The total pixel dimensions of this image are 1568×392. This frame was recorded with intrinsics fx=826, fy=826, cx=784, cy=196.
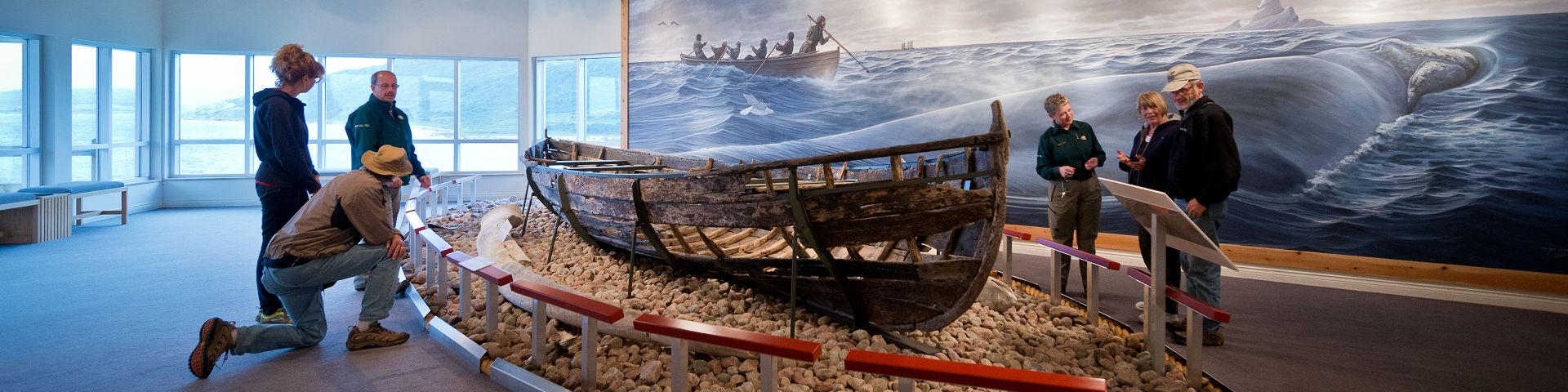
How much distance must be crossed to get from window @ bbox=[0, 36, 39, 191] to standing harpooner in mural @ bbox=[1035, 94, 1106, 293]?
10853mm

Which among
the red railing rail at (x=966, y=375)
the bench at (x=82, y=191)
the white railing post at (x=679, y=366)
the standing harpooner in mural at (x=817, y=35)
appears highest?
the standing harpooner in mural at (x=817, y=35)

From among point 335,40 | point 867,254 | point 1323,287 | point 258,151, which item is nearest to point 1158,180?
point 867,254

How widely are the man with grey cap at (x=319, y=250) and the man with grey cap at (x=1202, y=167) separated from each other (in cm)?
403

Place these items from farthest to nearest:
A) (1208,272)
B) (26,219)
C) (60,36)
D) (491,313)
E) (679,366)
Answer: (60,36) → (26,219) → (1208,272) → (491,313) → (679,366)

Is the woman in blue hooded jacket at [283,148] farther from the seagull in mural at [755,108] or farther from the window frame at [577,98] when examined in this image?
the window frame at [577,98]

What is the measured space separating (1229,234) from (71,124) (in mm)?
12941

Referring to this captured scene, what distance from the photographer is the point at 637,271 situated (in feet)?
19.1

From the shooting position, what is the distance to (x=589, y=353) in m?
3.50

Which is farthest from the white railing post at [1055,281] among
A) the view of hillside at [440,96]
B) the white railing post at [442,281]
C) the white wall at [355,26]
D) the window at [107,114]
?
the window at [107,114]

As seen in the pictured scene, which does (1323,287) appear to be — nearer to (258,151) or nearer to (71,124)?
(258,151)

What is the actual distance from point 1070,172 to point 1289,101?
319cm

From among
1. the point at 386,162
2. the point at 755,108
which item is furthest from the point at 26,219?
the point at 755,108

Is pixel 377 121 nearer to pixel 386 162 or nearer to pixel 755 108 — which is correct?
pixel 386 162

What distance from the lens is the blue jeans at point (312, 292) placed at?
3.85m
